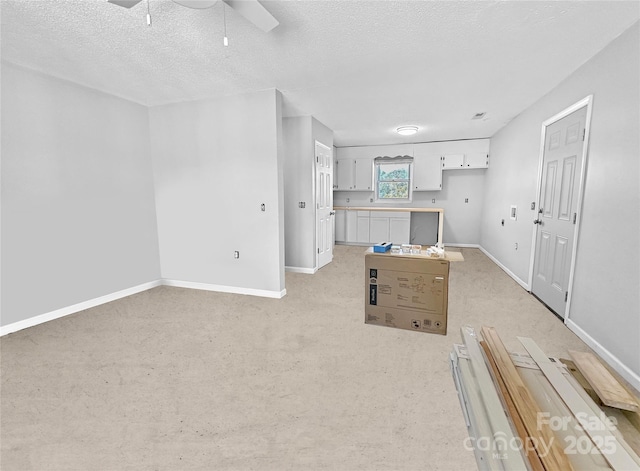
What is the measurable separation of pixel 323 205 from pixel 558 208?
320 cm

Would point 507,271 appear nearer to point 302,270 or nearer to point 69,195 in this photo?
point 302,270

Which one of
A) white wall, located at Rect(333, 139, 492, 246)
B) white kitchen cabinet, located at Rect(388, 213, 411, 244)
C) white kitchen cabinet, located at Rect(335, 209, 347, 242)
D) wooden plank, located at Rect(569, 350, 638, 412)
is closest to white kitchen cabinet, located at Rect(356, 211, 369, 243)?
white kitchen cabinet, located at Rect(335, 209, 347, 242)

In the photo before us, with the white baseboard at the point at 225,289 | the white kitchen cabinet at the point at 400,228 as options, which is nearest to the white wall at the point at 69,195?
the white baseboard at the point at 225,289

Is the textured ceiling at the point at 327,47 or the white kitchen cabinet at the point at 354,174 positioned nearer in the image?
the textured ceiling at the point at 327,47

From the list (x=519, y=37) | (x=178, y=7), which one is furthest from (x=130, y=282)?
(x=519, y=37)

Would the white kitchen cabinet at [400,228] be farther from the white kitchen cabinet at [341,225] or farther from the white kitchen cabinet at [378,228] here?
the white kitchen cabinet at [341,225]

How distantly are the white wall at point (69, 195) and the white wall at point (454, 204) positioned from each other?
5640mm

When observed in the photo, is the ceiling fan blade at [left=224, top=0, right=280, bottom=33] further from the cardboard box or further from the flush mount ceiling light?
the flush mount ceiling light

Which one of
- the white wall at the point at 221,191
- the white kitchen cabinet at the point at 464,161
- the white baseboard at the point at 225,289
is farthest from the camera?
the white kitchen cabinet at the point at 464,161

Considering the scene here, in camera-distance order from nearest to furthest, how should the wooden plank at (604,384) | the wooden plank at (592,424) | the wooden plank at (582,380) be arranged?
the wooden plank at (592,424) < the wooden plank at (604,384) < the wooden plank at (582,380)

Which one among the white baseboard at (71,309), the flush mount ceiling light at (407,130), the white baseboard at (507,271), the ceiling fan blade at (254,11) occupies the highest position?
the flush mount ceiling light at (407,130)

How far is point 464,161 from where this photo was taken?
634cm

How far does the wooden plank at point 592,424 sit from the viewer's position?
836mm

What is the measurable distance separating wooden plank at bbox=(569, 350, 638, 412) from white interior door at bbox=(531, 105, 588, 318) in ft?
6.14
